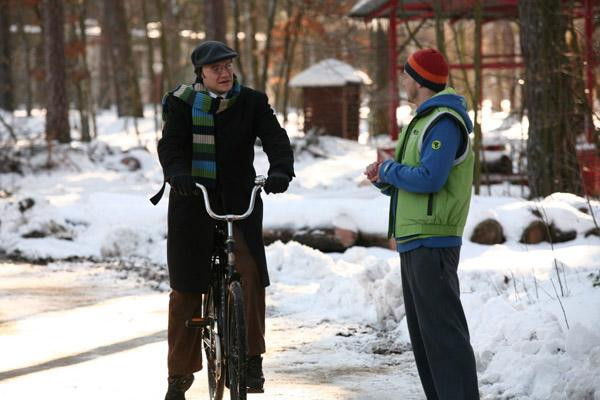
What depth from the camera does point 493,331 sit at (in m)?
7.25

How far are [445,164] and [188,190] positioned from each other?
128 centimetres

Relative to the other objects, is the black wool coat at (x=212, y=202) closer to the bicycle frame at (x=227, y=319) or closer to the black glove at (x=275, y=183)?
the bicycle frame at (x=227, y=319)

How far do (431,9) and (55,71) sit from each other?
10.4m

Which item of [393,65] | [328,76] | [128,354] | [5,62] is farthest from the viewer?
[5,62]

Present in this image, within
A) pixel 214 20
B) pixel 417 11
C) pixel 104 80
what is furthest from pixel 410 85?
pixel 104 80

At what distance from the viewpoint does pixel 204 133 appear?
608 centimetres

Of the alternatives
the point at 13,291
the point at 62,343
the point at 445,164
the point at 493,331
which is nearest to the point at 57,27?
the point at 13,291

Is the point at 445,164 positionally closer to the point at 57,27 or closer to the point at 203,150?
the point at 203,150

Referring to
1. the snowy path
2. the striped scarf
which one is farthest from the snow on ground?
the striped scarf

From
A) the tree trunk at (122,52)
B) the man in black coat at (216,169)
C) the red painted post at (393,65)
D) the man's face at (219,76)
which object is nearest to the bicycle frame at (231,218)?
the man in black coat at (216,169)

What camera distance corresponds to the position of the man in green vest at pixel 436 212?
5184mm

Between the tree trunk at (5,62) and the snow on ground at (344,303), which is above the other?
the tree trunk at (5,62)

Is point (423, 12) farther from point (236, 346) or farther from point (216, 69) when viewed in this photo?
point (236, 346)

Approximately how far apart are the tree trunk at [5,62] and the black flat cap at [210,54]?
30.3 metres
